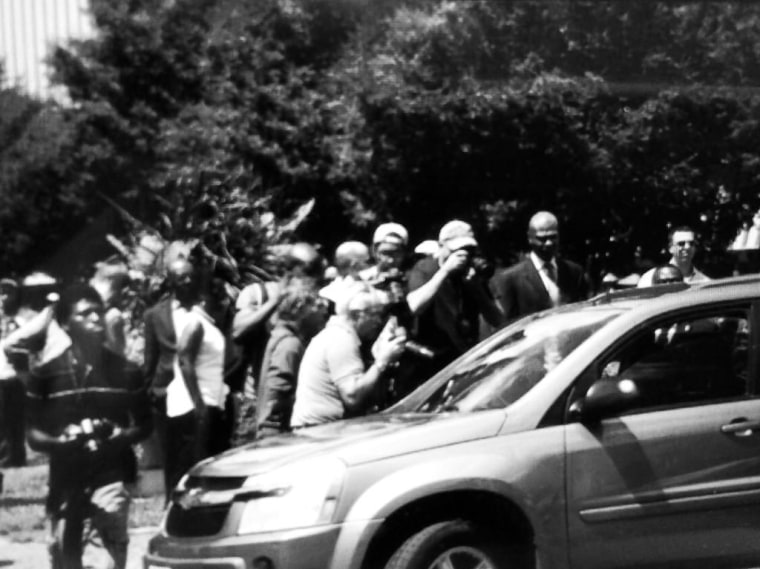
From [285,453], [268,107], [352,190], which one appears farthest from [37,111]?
[285,453]

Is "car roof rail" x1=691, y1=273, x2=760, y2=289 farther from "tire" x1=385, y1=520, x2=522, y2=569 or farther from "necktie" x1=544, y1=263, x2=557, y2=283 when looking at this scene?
"necktie" x1=544, y1=263, x2=557, y2=283

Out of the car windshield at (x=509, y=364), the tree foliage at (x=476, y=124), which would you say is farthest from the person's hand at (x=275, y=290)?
the tree foliage at (x=476, y=124)

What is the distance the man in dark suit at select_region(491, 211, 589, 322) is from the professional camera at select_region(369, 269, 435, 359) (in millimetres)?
831

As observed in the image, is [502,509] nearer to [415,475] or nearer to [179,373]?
[415,475]

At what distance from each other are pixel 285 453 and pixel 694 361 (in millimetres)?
1756

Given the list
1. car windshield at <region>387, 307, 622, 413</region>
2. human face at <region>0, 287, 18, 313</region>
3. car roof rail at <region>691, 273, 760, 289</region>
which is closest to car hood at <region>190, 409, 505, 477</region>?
car windshield at <region>387, 307, 622, 413</region>

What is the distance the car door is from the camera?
249 inches

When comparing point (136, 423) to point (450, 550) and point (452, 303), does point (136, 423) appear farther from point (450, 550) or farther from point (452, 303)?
point (450, 550)

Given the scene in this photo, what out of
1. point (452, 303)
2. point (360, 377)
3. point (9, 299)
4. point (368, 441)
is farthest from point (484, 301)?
point (9, 299)

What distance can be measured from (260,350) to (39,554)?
1.85 meters

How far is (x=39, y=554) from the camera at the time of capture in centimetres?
979

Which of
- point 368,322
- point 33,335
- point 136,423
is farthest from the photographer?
point 33,335

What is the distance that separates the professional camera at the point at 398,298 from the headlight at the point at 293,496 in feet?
7.75

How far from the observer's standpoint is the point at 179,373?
9125 mm
